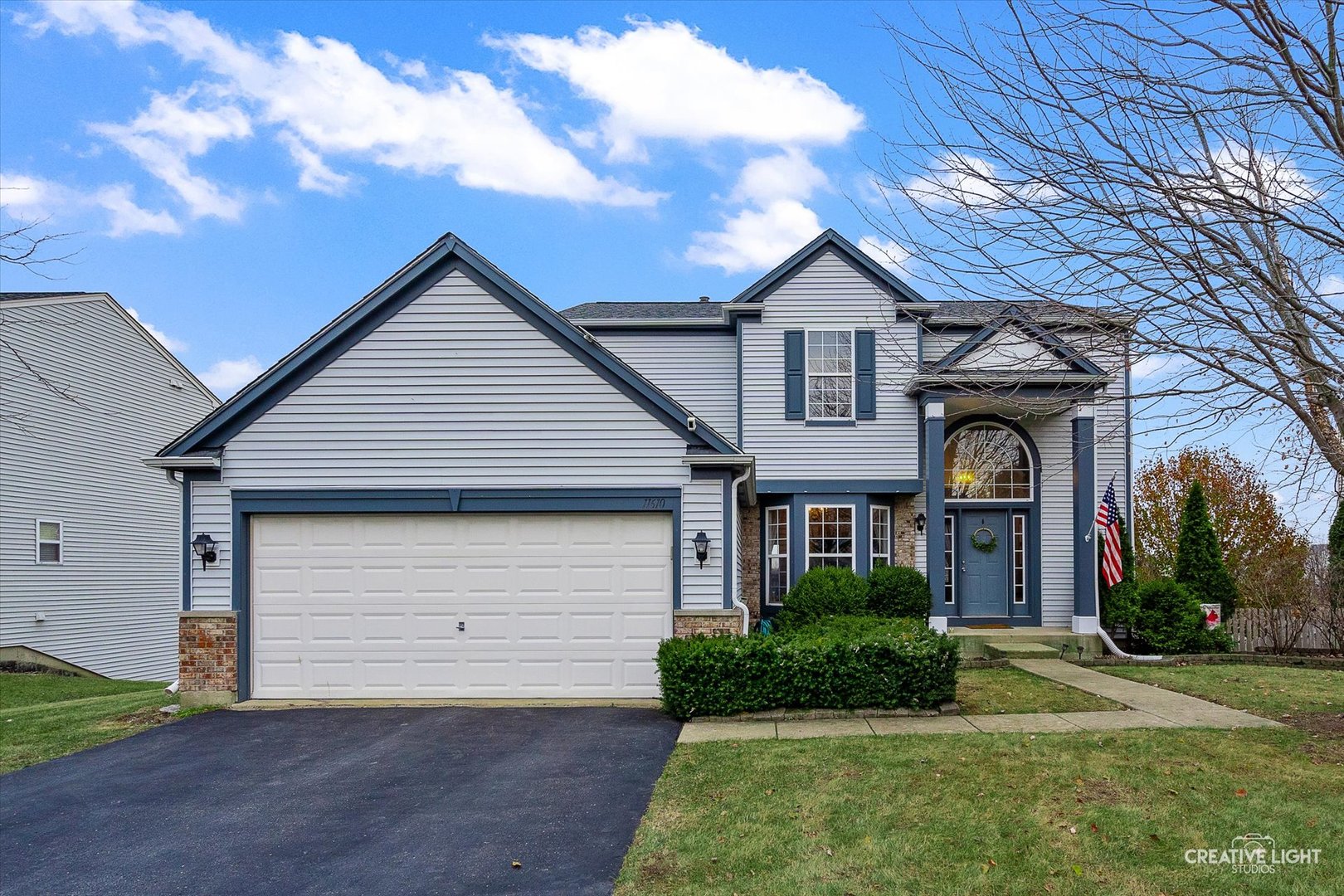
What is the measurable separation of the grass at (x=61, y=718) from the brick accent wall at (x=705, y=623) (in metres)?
6.03

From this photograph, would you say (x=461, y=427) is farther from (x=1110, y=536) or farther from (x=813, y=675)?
(x=1110, y=536)

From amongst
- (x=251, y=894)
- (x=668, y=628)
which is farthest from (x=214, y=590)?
(x=251, y=894)

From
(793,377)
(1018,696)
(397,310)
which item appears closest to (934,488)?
(793,377)

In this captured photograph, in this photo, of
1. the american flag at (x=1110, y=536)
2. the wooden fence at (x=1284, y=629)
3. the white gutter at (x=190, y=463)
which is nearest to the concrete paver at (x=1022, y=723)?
the american flag at (x=1110, y=536)

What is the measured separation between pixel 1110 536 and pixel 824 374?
225 inches

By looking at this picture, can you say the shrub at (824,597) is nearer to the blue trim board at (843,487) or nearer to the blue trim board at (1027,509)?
the blue trim board at (843,487)

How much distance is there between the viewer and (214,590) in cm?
1109

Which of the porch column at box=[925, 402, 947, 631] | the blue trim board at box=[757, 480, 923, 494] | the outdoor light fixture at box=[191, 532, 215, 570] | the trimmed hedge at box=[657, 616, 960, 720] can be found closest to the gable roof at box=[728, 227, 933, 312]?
the porch column at box=[925, 402, 947, 631]

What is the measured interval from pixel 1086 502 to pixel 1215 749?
905cm

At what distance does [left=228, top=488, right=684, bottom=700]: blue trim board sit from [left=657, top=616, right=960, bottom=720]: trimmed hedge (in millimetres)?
1727

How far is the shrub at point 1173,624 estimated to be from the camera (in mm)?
15062

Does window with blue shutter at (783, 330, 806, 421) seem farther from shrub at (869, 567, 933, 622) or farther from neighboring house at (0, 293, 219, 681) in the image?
neighboring house at (0, 293, 219, 681)

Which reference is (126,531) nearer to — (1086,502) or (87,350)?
(87,350)

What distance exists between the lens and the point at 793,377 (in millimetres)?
16672
